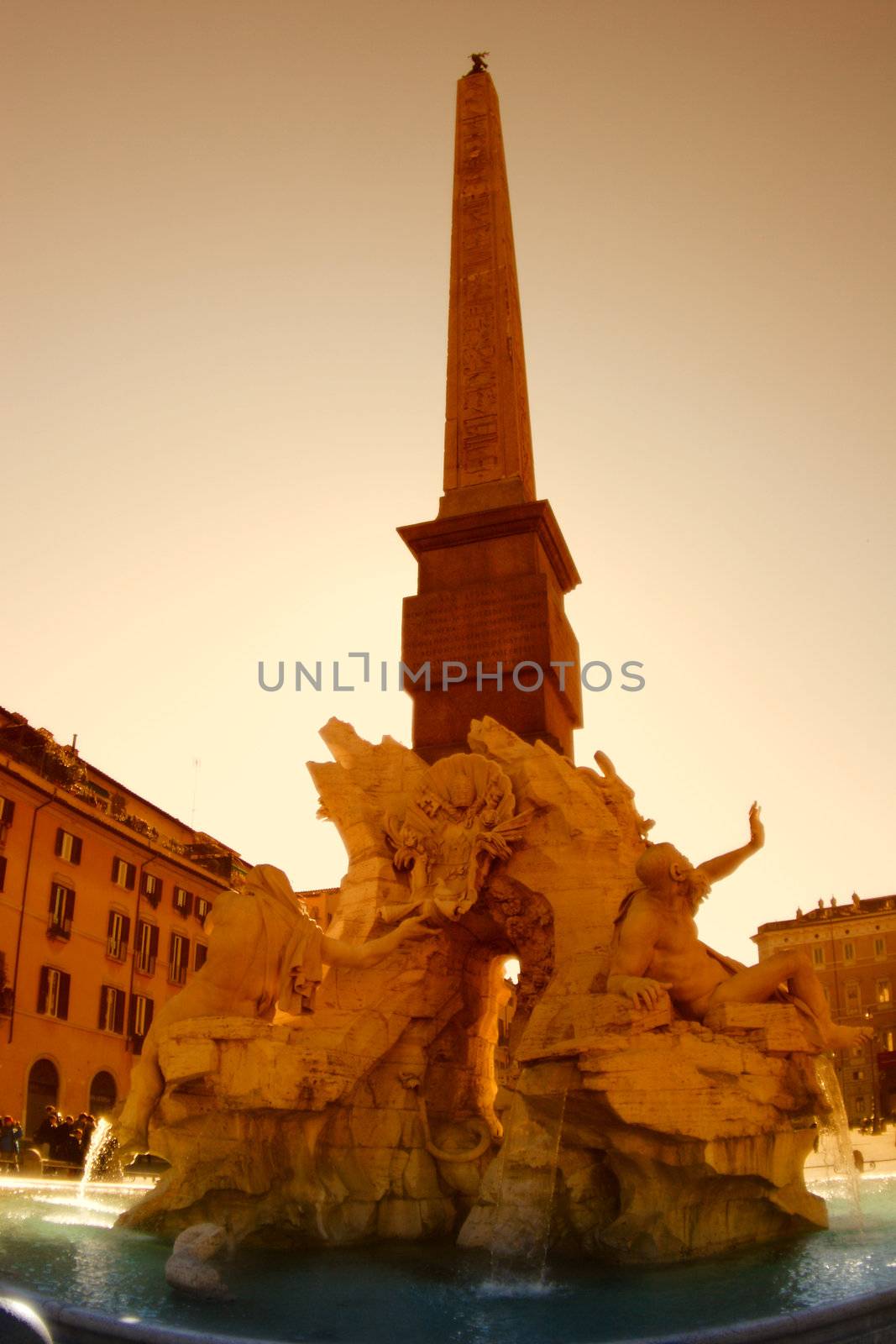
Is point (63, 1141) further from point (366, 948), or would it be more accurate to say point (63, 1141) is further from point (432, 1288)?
point (432, 1288)

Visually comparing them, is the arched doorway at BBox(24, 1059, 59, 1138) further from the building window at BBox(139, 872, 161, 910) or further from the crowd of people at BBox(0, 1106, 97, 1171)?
the crowd of people at BBox(0, 1106, 97, 1171)

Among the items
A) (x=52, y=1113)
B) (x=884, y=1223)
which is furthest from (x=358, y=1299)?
(x=52, y=1113)

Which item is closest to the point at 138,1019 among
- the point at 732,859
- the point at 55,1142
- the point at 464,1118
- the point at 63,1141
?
the point at 55,1142

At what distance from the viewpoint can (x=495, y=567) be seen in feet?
32.0

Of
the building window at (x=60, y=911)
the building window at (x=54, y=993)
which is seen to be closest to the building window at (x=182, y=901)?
the building window at (x=60, y=911)

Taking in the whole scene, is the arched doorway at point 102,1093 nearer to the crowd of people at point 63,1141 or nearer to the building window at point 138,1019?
the building window at point 138,1019

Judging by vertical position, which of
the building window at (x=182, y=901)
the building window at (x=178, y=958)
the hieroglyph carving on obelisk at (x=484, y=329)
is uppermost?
the hieroglyph carving on obelisk at (x=484, y=329)

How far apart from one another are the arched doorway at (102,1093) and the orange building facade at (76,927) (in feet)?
0.11

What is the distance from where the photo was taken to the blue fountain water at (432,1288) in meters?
4.38

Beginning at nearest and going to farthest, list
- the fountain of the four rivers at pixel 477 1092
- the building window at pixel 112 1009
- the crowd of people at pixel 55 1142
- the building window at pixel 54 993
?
the fountain of the four rivers at pixel 477 1092, the crowd of people at pixel 55 1142, the building window at pixel 54 993, the building window at pixel 112 1009

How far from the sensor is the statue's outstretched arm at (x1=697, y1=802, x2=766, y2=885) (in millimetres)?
7211

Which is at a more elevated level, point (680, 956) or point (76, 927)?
point (76, 927)

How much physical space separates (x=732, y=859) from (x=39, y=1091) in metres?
17.9

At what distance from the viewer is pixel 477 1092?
8320mm
